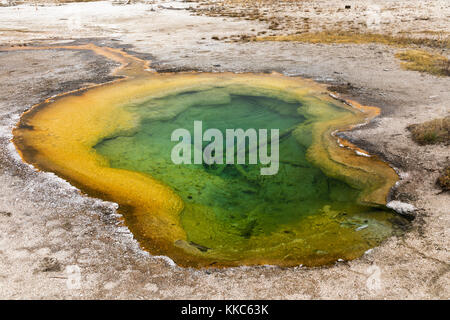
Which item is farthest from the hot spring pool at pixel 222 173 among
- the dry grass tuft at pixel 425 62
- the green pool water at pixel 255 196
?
the dry grass tuft at pixel 425 62

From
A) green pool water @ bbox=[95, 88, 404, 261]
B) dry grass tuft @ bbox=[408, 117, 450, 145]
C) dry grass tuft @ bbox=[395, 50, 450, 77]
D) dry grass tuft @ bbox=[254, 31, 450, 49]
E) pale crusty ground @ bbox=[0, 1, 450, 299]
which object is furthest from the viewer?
dry grass tuft @ bbox=[254, 31, 450, 49]

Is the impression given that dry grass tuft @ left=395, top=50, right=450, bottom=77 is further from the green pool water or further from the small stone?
the small stone

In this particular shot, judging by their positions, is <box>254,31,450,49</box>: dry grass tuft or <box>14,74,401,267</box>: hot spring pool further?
<box>254,31,450,49</box>: dry grass tuft

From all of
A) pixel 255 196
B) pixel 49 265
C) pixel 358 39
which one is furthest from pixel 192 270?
pixel 358 39

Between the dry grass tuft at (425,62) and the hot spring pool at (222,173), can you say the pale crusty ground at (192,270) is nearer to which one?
the hot spring pool at (222,173)

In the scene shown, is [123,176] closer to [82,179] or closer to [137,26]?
[82,179]

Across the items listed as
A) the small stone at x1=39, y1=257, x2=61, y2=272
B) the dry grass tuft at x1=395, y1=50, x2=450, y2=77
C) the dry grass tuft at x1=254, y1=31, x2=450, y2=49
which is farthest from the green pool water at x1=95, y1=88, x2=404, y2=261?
the dry grass tuft at x1=254, y1=31, x2=450, y2=49

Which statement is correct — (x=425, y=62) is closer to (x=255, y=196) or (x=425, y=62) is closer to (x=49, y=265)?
(x=255, y=196)
